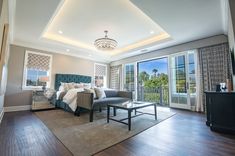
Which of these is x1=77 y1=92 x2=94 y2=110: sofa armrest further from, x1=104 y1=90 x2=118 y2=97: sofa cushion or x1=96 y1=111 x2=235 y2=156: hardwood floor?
x1=96 y1=111 x2=235 y2=156: hardwood floor

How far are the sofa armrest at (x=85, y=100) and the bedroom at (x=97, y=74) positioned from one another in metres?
0.03

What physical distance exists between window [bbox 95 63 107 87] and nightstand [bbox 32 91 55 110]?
3090 mm

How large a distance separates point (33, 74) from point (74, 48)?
2185mm

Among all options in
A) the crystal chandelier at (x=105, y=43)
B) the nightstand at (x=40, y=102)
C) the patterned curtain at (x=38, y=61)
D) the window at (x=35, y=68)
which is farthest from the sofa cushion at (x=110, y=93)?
the patterned curtain at (x=38, y=61)

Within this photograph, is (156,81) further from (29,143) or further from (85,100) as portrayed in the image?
(29,143)

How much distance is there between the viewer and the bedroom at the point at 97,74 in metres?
2.09

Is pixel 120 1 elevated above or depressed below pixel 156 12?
above

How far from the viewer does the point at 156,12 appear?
3.00 meters

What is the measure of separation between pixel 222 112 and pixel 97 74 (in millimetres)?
6362

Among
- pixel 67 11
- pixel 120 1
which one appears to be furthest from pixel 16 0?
pixel 120 1

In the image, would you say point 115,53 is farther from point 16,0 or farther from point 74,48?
point 16,0

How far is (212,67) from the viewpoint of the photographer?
4.18m

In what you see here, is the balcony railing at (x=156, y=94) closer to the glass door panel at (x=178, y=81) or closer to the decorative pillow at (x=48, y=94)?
the glass door panel at (x=178, y=81)

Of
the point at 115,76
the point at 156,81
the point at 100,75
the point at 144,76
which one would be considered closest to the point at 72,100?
the point at 100,75
